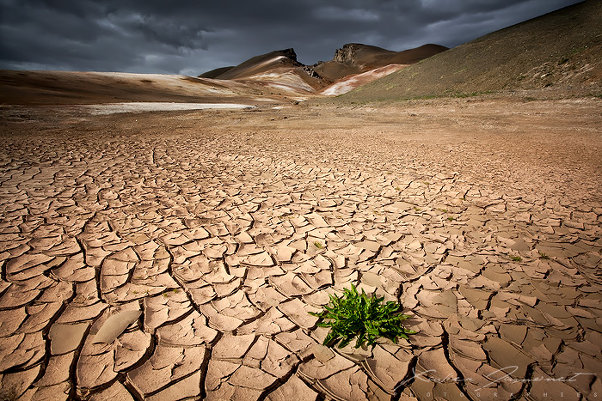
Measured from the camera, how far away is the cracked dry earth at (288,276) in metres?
1.43

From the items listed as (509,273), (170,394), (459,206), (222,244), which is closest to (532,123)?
(459,206)

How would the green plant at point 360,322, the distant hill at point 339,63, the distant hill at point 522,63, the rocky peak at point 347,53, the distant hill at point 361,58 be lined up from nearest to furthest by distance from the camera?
the green plant at point 360,322 < the distant hill at point 522,63 < the distant hill at point 339,63 < the distant hill at point 361,58 < the rocky peak at point 347,53

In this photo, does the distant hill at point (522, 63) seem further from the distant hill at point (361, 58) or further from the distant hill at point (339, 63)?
the distant hill at point (361, 58)

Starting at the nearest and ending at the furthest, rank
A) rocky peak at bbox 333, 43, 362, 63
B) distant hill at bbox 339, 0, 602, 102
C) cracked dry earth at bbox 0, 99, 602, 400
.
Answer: cracked dry earth at bbox 0, 99, 602, 400 < distant hill at bbox 339, 0, 602, 102 < rocky peak at bbox 333, 43, 362, 63

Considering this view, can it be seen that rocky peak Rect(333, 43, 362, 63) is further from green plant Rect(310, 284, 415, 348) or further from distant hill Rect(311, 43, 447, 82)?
green plant Rect(310, 284, 415, 348)

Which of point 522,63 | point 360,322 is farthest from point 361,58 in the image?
point 360,322

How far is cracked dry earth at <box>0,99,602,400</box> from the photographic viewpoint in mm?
1427

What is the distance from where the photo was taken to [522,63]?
59.5 feet

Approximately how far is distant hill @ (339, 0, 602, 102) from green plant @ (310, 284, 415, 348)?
17.0 m

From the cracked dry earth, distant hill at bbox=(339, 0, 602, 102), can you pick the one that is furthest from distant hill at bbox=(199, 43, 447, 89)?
the cracked dry earth

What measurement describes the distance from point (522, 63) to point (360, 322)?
2410cm

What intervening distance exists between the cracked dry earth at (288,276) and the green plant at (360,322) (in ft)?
0.23

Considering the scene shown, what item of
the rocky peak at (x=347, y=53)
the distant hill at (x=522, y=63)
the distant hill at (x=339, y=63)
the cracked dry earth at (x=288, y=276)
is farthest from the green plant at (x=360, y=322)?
the rocky peak at (x=347, y=53)

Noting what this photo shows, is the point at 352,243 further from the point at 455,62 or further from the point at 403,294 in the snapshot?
the point at 455,62
